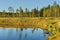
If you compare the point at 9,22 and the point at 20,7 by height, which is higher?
the point at 20,7

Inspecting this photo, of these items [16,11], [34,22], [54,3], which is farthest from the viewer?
[16,11]

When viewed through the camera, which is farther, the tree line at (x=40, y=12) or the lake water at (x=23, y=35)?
the tree line at (x=40, y=12)

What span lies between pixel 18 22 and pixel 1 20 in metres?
9.39

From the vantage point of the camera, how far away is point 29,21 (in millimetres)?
90562

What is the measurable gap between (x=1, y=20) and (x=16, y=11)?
42.5m

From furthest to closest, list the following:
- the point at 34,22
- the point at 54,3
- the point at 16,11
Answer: the point at 16,11 < the point at 54,3 < the point at 34,22

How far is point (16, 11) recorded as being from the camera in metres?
135

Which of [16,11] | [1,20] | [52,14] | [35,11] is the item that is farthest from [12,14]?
[1,20]

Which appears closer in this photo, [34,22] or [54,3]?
[34,22]

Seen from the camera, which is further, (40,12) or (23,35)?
(40,12)

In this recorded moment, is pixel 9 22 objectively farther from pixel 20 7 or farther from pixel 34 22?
Result: pixel 20 7

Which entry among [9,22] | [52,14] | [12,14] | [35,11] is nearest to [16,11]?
[12,14]

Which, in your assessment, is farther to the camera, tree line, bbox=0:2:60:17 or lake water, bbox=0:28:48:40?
tree line, bbox=0:2:60:17

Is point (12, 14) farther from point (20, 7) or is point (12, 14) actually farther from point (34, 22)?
point (34, 22)
